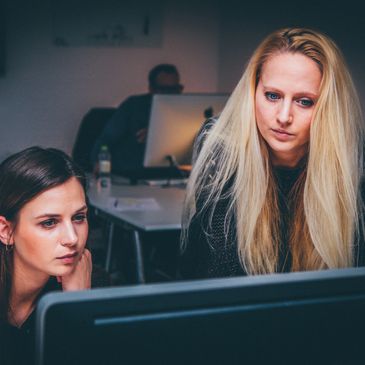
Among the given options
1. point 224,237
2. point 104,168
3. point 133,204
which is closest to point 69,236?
point 224,237

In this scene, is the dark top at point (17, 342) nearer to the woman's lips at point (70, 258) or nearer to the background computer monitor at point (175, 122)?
the woman's lips at point (70, 258)

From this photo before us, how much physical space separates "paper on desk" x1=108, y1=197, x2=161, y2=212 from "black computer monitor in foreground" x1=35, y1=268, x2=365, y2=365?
248cm

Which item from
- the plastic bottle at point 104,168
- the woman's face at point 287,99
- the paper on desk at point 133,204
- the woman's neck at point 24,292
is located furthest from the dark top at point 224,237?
the plastic bottle at point 104,168

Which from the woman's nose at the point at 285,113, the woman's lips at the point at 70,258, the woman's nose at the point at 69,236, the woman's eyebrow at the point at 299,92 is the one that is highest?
the woman's eyebrow at the point at 299,92

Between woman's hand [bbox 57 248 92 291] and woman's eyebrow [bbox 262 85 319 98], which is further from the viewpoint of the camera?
woman's hand [bbox 57 248 92 291]

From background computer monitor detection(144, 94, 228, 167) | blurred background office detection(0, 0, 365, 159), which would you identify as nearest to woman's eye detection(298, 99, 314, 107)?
background computer monitor detection(144, 94, 228, 167)

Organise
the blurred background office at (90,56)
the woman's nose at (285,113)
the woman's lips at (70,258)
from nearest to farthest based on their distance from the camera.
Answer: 1. the woman's nose at (285,113)
2. the woman's lips at (70,258)
3. the blurred background office at (90,56)

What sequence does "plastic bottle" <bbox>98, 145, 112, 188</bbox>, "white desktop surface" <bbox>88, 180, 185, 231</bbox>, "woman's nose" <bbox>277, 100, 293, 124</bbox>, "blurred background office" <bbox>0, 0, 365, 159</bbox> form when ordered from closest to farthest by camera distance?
"woman's nose" <bbox>277, 100, 293, 124</bbox>
"white desktop surface" <bbox>88, 180, 185, 231</bbox>
"plastic bottle" <bbox>98, 145, 112, 188</bbox>
"blurred background office" <bbox>0, 0, 365, 159</bbox>

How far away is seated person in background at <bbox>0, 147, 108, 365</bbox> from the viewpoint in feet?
4.45

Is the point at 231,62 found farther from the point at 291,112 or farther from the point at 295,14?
the point at 291,112

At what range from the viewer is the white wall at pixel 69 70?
5105mm

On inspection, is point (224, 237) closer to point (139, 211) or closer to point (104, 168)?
point (139, 211)

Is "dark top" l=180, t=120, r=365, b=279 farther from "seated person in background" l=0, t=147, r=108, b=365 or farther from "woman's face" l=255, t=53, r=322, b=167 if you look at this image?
"seated person in background" l=0, t=147, r=108, b=365

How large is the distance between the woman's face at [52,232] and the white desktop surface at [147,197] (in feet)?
4.33
